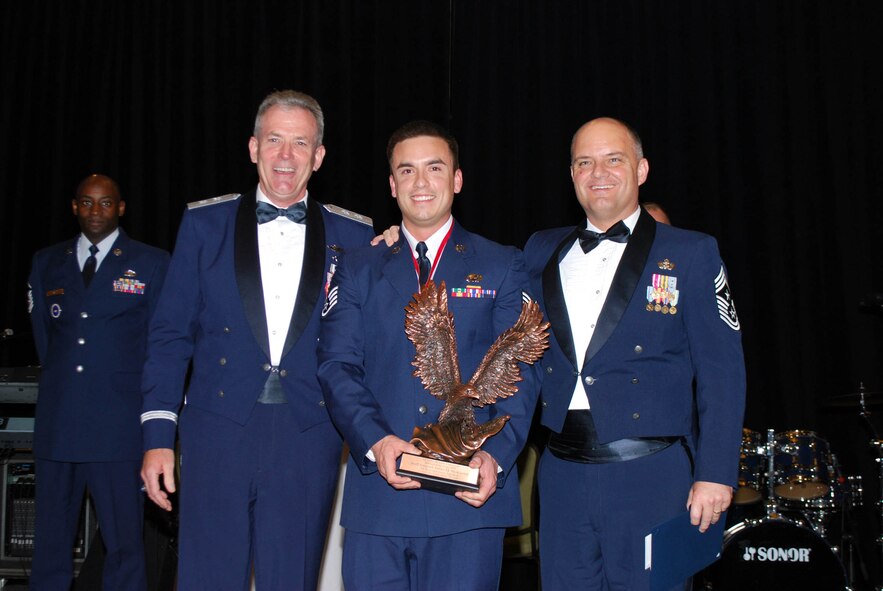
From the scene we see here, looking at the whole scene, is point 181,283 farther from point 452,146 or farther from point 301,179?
point 452,146

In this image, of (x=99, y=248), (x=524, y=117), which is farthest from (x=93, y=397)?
(x=524, y=117)

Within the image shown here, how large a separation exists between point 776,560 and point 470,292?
316 cm

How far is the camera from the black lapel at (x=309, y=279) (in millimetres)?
2727

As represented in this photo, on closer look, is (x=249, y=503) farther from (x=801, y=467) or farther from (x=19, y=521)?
(x=801, y=467)

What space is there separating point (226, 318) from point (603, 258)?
124 cm

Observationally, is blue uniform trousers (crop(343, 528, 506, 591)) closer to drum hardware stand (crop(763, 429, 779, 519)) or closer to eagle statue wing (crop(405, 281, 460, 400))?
eagle statue wing (crop(405, 281, 460, 400))

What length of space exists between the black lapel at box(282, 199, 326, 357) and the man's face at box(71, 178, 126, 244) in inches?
82.2

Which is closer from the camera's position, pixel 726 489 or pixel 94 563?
pixel 726 489

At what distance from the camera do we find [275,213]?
113 inches

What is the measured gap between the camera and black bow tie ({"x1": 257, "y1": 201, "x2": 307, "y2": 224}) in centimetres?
287

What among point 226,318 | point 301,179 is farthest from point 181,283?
point 301,179

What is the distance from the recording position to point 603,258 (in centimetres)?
292

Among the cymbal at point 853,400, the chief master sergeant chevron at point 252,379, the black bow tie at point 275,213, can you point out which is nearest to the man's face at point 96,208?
the chief master sergeant chevron at point 252,379

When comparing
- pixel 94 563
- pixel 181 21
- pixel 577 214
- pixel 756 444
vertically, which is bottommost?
pixel 94 563
